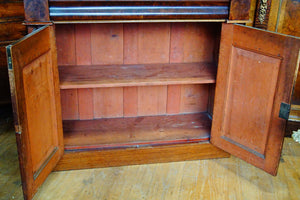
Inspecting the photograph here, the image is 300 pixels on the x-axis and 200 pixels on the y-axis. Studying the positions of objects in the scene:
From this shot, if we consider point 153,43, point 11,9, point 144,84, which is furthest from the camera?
point 11,9

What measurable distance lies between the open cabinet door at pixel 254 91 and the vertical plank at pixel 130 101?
2.08 ft

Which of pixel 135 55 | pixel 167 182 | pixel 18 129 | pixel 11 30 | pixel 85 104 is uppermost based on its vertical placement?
pixel 11 30

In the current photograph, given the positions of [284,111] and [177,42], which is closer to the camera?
[284,111]

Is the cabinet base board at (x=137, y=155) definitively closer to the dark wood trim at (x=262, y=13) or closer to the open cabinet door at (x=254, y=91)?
the open cabinet door at (x=254, y=91)

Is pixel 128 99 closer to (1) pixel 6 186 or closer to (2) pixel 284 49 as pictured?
(1) pixel 6 186

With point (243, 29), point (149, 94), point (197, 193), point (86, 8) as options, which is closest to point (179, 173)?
point (197, 193)

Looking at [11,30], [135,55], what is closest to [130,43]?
[135,55]

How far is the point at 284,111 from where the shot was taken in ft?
5.53

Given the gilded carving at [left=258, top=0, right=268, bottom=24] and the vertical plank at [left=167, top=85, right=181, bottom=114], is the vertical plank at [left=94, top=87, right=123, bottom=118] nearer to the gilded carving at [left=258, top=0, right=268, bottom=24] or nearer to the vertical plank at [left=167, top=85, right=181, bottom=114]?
the vertical plank at [left=167, top=85, right=181, bottom=114]

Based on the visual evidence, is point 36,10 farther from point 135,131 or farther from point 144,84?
point 135,131

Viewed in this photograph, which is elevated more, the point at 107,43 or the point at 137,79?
the point at 107,43

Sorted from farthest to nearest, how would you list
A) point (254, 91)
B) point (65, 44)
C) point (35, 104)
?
point (65, 44), point (254, 91), point (35, 104)

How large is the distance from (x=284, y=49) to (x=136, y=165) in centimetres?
114

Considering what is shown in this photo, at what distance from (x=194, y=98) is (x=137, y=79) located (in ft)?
2.15
